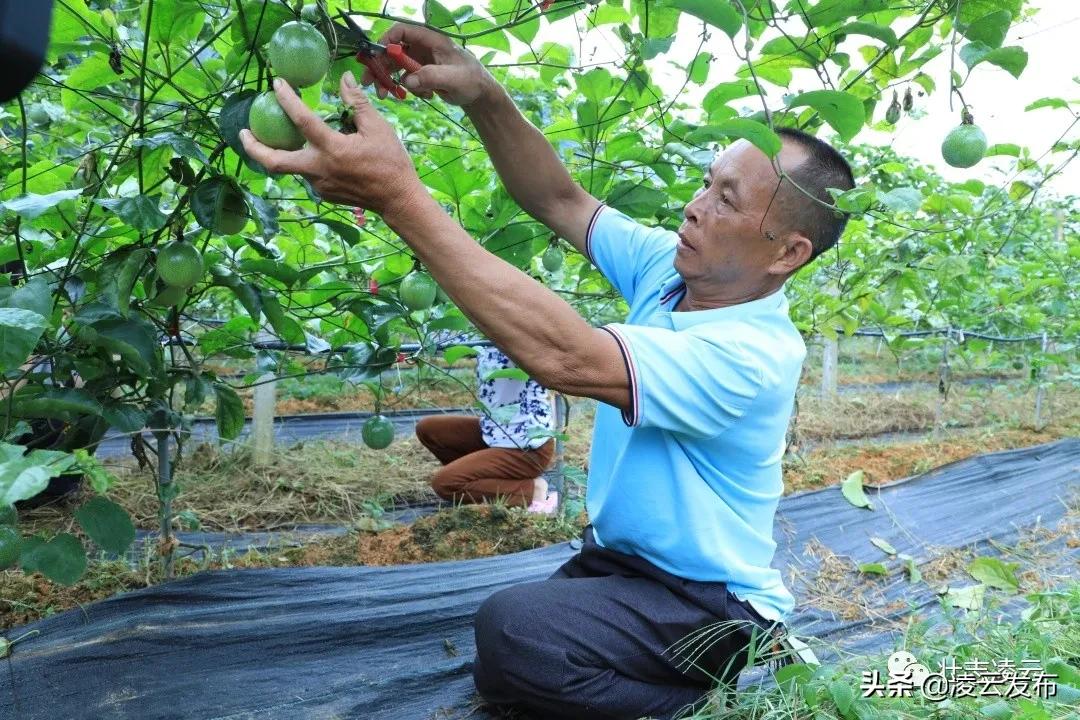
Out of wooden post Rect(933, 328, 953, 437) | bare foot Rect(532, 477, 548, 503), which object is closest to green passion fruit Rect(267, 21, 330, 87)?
bare foot Rect(532, 477, 548, 503)

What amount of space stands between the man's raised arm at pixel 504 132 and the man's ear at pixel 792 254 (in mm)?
456

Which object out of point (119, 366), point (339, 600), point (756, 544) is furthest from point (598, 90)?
point (339, 600)

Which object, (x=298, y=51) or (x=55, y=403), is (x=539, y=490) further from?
(x=298, y=51)

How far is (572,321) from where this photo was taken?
131 centimetres

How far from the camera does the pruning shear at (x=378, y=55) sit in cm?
120

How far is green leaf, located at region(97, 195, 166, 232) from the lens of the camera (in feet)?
4.41

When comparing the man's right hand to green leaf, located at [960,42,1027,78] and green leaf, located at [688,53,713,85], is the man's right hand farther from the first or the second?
green leaf, located at [960,42,1027,78]

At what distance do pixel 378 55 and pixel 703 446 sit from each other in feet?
2.92

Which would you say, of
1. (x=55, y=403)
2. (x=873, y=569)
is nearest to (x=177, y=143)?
(x=55, y=403)

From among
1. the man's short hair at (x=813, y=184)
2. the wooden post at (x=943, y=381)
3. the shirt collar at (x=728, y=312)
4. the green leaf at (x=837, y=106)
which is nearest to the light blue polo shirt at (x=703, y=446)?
the shirt collar at (x=728, y=312)

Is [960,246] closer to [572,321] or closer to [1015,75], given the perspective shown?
[1015,75]

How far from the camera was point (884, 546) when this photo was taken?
3.21 metres

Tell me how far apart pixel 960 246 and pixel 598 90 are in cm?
182

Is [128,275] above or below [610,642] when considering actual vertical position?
above
